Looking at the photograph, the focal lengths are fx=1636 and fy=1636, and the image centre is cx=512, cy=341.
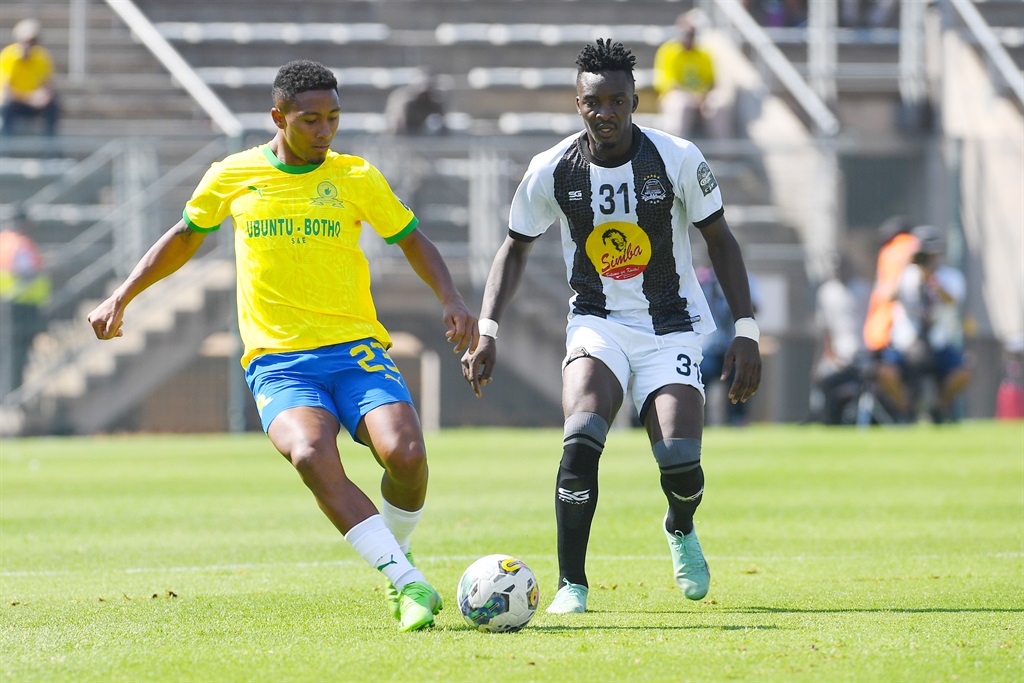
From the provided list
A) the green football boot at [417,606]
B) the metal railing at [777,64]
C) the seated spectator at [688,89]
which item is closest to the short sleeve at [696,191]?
the green football boot at [417,606]

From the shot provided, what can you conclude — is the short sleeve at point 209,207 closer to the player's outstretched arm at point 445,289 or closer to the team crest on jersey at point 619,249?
the player's outstretched arm at point 445,289

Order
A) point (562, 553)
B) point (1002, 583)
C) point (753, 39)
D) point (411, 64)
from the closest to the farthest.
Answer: point (562, 553), point (1002, 583), point (753, 39), point (411, 64)

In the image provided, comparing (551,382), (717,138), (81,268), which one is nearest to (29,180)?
(81,268)

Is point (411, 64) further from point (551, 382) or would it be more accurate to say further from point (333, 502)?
point (333, 502)

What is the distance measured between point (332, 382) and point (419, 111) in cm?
1540

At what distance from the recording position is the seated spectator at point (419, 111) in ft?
70.9

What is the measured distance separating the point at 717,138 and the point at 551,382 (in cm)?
457

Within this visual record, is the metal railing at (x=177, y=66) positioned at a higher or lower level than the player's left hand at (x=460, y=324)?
higher

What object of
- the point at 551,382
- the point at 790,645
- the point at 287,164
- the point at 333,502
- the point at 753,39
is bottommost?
the point at 551,382

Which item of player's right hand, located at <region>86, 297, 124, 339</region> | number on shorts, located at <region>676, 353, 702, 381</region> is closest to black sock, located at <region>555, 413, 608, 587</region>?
number on shorts, located at <region>676, 353, 702, 381</region>

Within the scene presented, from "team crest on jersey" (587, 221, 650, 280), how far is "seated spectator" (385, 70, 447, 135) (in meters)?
14.7

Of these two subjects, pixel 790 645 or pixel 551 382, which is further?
pixel 551 382

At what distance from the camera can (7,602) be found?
7098 mm

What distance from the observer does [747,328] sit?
273 inches
